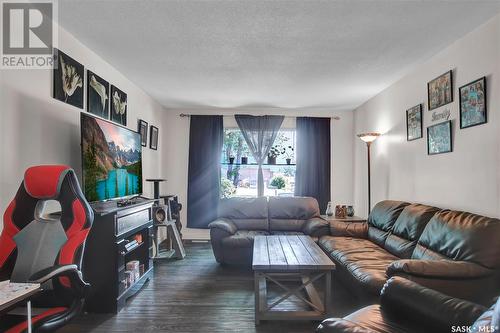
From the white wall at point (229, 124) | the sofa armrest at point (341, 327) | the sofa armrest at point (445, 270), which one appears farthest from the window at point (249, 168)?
the sofa armrest at point (341, 327)

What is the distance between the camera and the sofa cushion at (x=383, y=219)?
11.2 feet

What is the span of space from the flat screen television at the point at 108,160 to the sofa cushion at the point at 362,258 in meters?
2.40

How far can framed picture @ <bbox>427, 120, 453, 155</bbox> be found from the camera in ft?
9.49

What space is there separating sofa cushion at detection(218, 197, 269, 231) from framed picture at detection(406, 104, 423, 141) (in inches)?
89.6

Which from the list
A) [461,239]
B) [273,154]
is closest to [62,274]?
[461,239]

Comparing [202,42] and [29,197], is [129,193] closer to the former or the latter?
[29,197]

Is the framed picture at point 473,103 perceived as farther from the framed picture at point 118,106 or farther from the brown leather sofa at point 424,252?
the framed picture at point 118,106

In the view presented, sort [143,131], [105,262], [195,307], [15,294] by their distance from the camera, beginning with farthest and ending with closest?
[143,131]
[195,307]
[105,262]
[15,294]

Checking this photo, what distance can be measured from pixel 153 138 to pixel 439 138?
3.96 m

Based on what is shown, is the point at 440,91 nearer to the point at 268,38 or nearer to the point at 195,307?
the point at 268,38

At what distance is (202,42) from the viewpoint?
2779 millimetres

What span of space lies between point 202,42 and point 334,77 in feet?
6.02

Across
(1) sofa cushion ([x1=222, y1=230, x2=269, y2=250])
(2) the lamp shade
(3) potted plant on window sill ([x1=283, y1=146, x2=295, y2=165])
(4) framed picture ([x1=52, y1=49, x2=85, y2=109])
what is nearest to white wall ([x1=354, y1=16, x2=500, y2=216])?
(2) the lamp shade

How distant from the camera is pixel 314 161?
5.65 m
